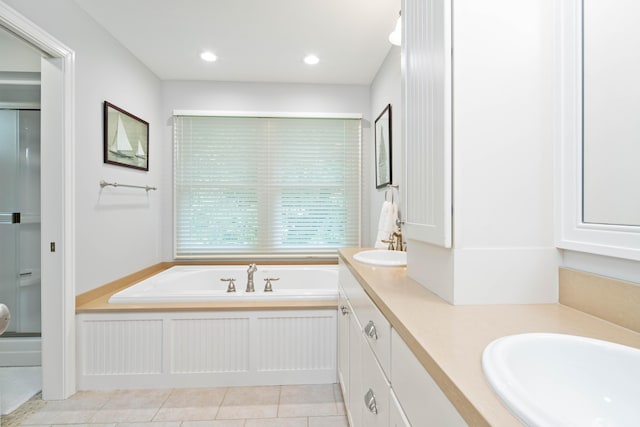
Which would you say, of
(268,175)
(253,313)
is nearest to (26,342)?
(253,313)

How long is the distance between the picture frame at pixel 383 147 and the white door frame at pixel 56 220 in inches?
85.3

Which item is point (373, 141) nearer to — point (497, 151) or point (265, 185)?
point (265, 185)

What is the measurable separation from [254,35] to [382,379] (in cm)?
241

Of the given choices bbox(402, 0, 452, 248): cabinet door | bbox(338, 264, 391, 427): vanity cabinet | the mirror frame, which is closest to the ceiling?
bbox(402, 0, 452, 248): cabinet door

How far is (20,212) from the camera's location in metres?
2.54

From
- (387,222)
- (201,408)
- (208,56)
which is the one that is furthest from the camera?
(208,56)

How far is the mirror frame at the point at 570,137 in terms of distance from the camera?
85cm

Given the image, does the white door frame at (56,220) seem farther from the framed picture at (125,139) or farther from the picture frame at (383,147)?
the picture frame at (383,147)

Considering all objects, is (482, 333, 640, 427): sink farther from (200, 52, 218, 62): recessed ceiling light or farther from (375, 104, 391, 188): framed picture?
(200, 52, 218, 62): recessed ceiling light

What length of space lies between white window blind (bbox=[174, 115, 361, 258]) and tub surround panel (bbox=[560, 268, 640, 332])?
241 centimetres

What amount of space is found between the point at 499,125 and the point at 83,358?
2587 millimetres

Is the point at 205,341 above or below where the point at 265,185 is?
below

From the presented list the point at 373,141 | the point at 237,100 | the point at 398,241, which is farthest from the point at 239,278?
the point at 373,141

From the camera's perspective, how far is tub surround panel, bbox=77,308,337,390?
6.68 feet
